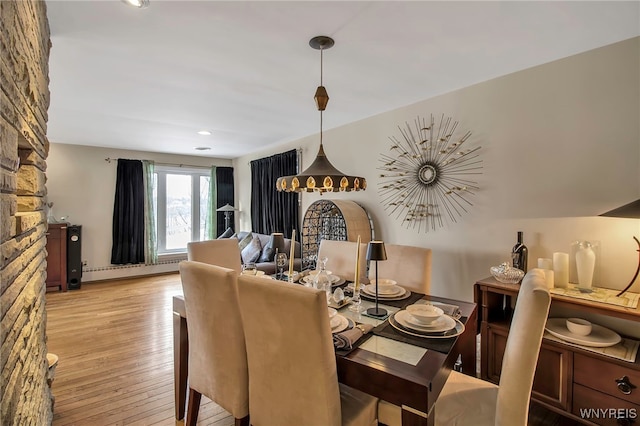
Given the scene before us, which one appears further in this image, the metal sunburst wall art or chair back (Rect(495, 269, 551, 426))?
the metal sunburst wall art

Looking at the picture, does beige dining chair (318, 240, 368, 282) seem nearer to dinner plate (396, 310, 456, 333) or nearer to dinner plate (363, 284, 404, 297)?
dinner plate (363, 284, 404, 297)

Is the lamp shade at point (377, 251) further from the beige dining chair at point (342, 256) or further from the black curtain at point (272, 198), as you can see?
the black curtain at point (272, 198)

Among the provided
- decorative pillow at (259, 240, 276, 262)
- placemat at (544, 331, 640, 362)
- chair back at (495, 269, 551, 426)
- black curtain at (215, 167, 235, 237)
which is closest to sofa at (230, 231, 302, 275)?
decorative pillow at (259, 240, 276, 262)

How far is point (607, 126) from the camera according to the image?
2.02 metres

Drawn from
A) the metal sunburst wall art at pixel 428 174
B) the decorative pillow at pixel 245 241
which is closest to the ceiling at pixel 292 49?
the metal sunburst wall art at pixel 428 174

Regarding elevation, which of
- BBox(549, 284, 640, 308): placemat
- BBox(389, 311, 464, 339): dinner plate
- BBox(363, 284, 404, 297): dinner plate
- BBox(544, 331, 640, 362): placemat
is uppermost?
BBox(549, 284, 640, 308): placemat

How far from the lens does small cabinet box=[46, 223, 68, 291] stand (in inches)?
183

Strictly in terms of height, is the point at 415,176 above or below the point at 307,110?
below

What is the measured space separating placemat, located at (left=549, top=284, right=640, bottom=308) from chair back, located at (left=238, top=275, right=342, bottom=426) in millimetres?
1633

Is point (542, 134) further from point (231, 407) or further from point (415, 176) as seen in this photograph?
point (231, 407)

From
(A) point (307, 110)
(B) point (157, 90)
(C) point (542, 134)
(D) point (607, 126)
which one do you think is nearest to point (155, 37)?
(B) point (157, 90)

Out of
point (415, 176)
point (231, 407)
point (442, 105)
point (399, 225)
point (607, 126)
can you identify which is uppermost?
point (442, 105)

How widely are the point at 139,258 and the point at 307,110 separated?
434cm

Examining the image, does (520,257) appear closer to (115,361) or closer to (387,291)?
(387,291)
